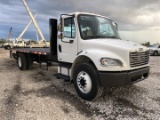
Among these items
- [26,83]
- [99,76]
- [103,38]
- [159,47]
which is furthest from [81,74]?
[159,47]

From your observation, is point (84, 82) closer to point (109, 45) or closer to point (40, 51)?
point (109, 45)

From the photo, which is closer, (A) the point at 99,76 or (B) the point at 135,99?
(A) the point at 99,76

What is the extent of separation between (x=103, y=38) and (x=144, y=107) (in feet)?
7.74

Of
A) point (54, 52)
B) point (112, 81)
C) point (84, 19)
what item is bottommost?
point (112, 81)

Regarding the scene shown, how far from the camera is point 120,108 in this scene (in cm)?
544

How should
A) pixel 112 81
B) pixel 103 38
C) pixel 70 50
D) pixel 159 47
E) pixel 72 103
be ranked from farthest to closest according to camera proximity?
pixel 159 47 < pixel 70 50 < pixel 103 38 < pixel 72 103 < pixel 112 81

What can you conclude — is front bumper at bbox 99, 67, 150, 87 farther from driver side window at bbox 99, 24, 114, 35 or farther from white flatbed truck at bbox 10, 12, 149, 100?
driver side window at bbox 99, 24, 114, 35

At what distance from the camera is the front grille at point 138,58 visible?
5.51m

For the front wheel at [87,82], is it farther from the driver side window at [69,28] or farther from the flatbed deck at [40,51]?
the flatbed deck at [40,51]

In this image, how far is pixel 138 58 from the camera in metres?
5.77

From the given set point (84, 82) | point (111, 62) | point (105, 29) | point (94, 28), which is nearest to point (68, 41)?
point (94, 28)

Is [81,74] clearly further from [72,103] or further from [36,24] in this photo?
[36,24]

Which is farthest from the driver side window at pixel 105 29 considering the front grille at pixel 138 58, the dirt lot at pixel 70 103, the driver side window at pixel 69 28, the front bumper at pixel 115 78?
the dirt lot at pixel 70 103

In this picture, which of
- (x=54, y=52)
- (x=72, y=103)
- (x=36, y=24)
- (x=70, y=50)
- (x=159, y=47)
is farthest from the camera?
(x=36, y=24)
